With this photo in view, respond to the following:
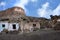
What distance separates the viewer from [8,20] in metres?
32.1

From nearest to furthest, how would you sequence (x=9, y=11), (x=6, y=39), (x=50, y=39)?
(x=50, y=39) < (x=6, y=39) < (x=9, y=11)

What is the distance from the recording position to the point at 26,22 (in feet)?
109

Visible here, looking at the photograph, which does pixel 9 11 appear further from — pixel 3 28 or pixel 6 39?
pixel 6 39

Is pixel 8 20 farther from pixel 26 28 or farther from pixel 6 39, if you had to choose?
pixel 6 39

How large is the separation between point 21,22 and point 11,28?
92.8 inches

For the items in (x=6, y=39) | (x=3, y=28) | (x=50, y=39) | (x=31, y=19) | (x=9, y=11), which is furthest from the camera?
(x=9, y=11)

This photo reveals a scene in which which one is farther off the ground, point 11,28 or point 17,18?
point 17,18

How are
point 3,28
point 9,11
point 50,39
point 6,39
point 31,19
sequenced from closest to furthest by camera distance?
point 50,39, point 6,39, point 3,28, point 31,19, point 9,11

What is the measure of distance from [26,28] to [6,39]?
26.5 metres

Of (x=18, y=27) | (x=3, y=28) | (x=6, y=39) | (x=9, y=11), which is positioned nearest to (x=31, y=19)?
(x=18, y=27)

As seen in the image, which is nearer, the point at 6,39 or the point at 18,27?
the point at 6,39

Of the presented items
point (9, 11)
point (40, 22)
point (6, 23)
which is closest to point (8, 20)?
point (6, 23)

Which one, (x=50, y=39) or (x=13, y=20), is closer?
(x=50, y=39)

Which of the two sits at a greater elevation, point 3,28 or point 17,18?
point 17,18
